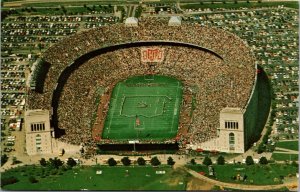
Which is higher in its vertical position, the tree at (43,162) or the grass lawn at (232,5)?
the grass lawn at (232,5)

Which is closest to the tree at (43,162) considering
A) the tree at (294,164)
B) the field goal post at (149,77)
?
the tree at (294,164)

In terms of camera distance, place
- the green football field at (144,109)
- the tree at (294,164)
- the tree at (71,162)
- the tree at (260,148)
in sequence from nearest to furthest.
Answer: the tree at (294,164)
the tree at (71,162)
the tree at (260,148)
the green football field at (144,109)

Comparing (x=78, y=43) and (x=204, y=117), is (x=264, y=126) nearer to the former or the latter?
(x=204, y=117)

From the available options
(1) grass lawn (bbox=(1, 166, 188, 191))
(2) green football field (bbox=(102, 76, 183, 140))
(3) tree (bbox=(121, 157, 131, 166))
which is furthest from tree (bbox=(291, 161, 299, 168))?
(3) tree (bbox=(121, 157, 131, 166))

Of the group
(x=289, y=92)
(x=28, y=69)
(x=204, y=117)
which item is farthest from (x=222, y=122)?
(x=28, y=69)

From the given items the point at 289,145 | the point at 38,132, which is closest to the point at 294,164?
the point at 289,145

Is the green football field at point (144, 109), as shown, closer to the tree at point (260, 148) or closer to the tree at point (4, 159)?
the tree at point (260, 148)

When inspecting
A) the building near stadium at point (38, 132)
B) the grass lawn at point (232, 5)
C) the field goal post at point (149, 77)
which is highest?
the grass lawn at point (232, 5)

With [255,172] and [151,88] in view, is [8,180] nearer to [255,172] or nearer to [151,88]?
[255,172]
